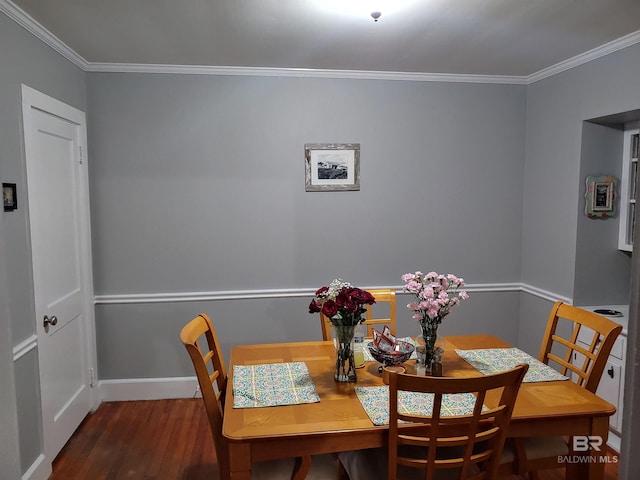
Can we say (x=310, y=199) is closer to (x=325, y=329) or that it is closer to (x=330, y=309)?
(x=325, y=329)

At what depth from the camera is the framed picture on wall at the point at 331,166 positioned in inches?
133

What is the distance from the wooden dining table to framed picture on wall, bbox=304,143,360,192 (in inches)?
67.0

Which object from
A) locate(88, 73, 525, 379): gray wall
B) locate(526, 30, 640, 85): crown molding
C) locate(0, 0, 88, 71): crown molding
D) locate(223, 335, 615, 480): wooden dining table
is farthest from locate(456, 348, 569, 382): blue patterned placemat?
locate(0, 0, 88, 71): crown molding

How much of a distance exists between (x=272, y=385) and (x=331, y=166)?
1.92 metres

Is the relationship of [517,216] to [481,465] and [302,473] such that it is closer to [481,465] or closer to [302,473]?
[481,465]

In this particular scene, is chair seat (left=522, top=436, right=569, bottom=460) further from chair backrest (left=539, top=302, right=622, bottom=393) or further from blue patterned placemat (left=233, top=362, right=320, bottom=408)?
blue patterned placemat (left=233, top=362, right=320, bottom=408)

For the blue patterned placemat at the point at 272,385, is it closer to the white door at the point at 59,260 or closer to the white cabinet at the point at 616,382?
the white door at the point at 59,260

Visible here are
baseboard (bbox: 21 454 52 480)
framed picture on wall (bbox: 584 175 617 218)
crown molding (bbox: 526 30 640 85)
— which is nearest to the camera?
baseboard (bbox: 21 454 52 480)

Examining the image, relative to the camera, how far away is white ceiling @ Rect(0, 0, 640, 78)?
2170 millimetres

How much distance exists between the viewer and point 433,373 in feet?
6.55

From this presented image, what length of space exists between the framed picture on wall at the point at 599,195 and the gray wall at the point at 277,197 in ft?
2.09

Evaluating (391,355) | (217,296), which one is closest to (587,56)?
(391,355)

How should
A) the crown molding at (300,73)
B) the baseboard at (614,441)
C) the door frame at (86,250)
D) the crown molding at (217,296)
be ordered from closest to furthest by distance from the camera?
the baseboard at (614,441), the door frame at (86,250), the crown molding at (300,73), the crown molding at (217,296)

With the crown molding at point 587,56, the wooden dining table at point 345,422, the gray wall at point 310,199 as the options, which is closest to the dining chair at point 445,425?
the wooden dining table at point 345,422
